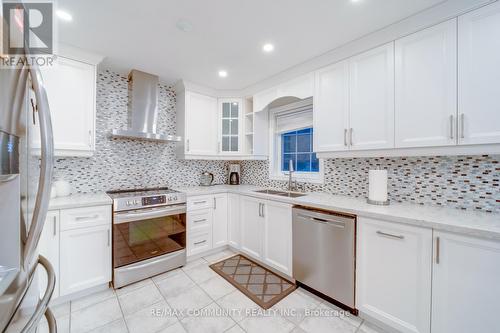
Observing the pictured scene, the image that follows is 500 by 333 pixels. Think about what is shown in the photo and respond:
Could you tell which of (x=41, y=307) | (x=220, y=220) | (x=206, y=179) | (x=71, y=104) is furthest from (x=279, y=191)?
(x=71, y=104)

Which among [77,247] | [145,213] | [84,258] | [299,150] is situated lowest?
[84,258]

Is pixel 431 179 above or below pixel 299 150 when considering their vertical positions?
below

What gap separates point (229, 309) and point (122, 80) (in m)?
2.95

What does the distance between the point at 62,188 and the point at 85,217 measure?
1.73 ft

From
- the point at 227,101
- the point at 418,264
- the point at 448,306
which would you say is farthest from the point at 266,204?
the point at 227,101

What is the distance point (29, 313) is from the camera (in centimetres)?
67

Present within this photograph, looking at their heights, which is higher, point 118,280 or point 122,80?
point 122,80

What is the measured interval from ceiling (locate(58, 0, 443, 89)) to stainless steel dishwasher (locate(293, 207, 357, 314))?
5.34ft

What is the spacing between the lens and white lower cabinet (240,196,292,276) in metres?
2.15

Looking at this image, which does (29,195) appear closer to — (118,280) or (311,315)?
(118,280)

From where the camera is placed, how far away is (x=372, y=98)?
1.81m

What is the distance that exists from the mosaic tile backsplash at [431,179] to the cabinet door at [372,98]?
33cm

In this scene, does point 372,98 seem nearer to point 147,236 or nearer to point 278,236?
point 278,236

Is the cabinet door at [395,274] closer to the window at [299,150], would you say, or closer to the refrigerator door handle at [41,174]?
the window at [299,150]
